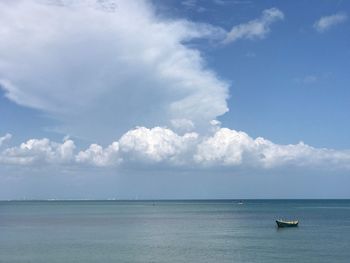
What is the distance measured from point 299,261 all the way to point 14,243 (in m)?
52.3

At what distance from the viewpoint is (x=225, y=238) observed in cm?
9375

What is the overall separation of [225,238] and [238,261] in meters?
27.8

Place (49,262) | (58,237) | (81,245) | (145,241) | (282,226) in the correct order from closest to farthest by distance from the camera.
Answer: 1. (49,262)
2. (81,245)
3. (145,241)
4. (58,237)
5. (282,226)

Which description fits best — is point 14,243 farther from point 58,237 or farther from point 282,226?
point 282,226

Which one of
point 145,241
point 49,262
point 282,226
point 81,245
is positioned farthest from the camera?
point 282,226

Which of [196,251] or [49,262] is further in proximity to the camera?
[196,251]

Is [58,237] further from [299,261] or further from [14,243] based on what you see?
[299,261]

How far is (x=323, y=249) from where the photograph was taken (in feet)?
254

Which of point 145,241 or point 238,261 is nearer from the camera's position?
point 238,261

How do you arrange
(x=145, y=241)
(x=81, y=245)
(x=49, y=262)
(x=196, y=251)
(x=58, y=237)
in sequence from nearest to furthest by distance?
(x=49, y=262)
(x=196, y=251)
(x=81, y=245)
(x=145, y=241)
(x=58, y=237)

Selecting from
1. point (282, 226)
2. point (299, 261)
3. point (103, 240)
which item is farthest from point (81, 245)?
point (282, 226)

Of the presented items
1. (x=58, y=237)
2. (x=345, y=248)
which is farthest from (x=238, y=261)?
(x=58, y=237)

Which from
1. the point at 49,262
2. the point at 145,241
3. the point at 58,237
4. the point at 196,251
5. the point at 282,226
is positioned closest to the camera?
the point at 49,262

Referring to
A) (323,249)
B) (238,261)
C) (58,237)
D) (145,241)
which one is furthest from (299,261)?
(58,237)
